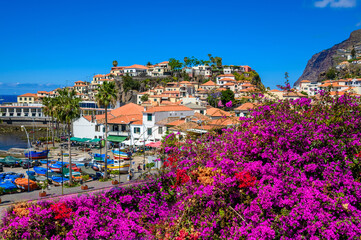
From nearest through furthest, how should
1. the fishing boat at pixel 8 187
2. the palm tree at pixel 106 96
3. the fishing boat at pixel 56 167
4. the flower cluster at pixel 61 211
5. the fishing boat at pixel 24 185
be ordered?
the flower cluster at pixel 61 211, the fishing boat at pixel 8 187, the fishing boat at pixel 24 185, the palm tree at pixel 106 96, the fishing boat at pixel 56 167

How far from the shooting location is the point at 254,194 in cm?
832

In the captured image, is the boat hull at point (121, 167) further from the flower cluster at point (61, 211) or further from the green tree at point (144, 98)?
the green tree at point (144, 98)

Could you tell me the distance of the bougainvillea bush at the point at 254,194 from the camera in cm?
744

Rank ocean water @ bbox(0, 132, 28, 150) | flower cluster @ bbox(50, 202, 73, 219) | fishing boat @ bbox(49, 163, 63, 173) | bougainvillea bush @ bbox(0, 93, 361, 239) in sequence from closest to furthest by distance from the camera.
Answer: bougainvillea bush @ bbox(0, 93, 361, 239)
flower cluster @ bbox(50, 202, 73, 219)
fishing boat @ bbox(49, 163, 63, 173)
ocean water @ bbox(0, 132, 28, 150)

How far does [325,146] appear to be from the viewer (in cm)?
865

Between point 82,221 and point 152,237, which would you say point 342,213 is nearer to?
point 152,237

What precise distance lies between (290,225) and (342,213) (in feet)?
4.31

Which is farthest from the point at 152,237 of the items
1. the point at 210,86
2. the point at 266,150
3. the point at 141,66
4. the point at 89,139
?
the point at 141,66

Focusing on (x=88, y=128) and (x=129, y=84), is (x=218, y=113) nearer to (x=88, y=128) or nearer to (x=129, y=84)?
(x=88, y=128)

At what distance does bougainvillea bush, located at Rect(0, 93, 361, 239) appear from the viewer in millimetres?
7438

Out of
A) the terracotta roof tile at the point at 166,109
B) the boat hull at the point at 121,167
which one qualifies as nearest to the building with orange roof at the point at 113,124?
the terracotta roof tile at the point at 166,109

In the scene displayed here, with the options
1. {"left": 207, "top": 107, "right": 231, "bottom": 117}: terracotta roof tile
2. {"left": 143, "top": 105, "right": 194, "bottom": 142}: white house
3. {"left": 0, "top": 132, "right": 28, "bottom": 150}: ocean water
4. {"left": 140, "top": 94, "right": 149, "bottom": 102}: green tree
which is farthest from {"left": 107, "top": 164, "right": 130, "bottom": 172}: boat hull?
{"left": 140, "top": 94, "right": 149, "bottom": 102}: green tree

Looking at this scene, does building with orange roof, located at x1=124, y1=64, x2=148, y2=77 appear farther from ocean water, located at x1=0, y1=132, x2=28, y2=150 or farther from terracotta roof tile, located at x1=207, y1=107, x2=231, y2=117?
terracotta roof tile, located at x1=207, y1=107, x2=231, y2=117

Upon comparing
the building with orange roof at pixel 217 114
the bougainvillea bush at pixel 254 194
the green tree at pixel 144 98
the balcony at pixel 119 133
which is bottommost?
the balcony at pixel 119 133
